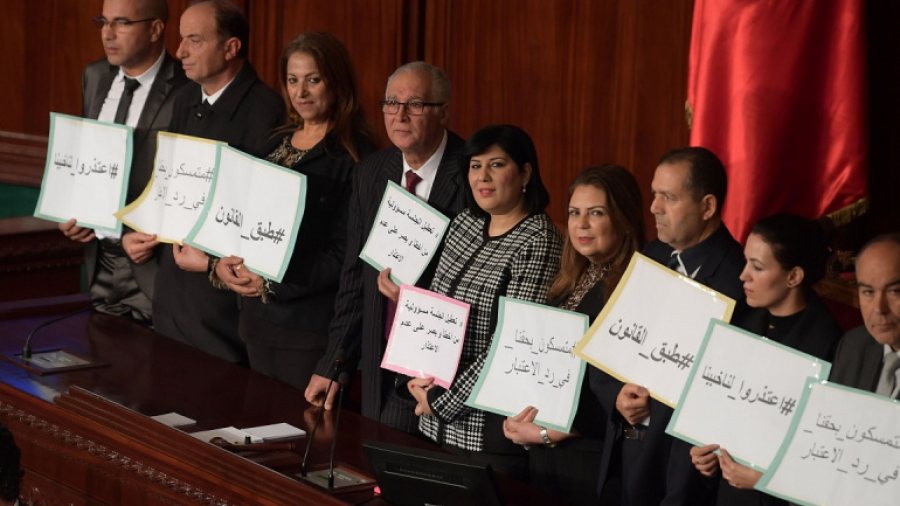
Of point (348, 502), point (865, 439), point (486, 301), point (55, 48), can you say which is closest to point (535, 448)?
point (486, 301)

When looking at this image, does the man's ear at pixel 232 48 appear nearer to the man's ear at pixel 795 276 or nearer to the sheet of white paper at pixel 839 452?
the man's ear at pixel 795 276

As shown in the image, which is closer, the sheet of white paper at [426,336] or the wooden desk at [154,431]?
the wooden desk at [154,431]

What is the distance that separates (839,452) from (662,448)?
0.59 m

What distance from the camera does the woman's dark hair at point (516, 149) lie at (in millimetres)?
3539

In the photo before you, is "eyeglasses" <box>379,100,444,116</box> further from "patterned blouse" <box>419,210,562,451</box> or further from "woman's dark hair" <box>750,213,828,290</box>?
"woman's dark hair" <box>750,213,828,290</box>

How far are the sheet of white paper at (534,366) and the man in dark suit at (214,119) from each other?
56.0 inches

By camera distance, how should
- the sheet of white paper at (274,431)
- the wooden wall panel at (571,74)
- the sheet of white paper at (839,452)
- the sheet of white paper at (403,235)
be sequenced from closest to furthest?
the sheet of white paper at (839,452)
the sheet of white paper at (274,431)
the sheet of white paper at (403,235)
the wooden wall panel at (571,74)

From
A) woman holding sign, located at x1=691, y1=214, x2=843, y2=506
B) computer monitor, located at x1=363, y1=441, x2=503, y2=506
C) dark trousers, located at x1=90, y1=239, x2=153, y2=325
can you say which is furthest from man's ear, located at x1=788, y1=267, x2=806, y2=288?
dark trousers, located at x1=90, y1=239, x2=153, y2=325

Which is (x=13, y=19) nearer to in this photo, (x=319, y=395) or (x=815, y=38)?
(x=319, y=395)

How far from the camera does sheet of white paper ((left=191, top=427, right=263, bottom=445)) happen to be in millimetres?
3346

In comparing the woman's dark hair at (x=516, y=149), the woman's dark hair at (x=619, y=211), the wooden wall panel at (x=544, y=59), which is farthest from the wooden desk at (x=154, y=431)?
the wooden wall panel at (x=544, y=59)

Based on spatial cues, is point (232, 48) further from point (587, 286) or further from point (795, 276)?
point (795, 276)

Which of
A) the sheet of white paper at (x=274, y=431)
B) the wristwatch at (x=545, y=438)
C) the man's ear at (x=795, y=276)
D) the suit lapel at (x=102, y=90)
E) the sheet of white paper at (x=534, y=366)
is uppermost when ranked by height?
the suit lapel at (x=102, y=90)

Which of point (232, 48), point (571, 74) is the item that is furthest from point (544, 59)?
point (232, 48)
